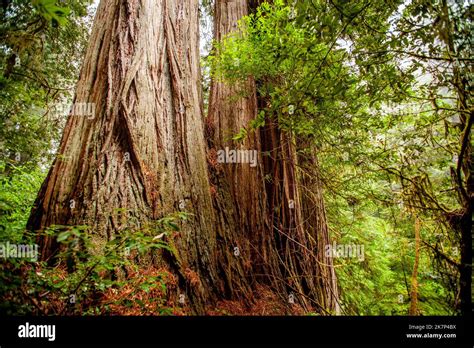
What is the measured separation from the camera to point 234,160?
3.93 metres

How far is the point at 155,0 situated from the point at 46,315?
3.78 m

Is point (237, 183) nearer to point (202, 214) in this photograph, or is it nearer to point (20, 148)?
point (202, 214)

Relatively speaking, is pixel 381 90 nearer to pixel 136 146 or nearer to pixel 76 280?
pixel 136 146

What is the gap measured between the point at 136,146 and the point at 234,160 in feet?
5.62

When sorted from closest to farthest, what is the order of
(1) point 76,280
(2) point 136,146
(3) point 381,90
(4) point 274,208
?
(1) point 76,280, (3) point 381,90, (2) point 136,146, (4) point 274,208

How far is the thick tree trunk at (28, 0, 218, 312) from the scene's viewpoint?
7.48 ft

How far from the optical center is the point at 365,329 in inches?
64.7

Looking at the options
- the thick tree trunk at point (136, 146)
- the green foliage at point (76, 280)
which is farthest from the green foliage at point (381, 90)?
the green foliage at point (76, 280)

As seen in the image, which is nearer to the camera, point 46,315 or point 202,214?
point 46,315

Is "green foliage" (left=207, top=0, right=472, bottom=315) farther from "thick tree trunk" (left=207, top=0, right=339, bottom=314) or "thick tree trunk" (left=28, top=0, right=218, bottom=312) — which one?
"thick tree trunk" (left=28, top=0, right=218, bottom=312)

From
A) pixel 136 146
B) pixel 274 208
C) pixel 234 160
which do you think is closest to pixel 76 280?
pixel 136 146

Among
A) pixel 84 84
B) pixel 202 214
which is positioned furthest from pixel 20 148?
pixel 202 214

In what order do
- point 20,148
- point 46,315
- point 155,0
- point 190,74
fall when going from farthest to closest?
1. point 20,148
2. point 190,74
3. point 155,0
4. point 46,315

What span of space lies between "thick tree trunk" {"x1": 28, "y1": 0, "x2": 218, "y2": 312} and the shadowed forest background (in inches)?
0.7
